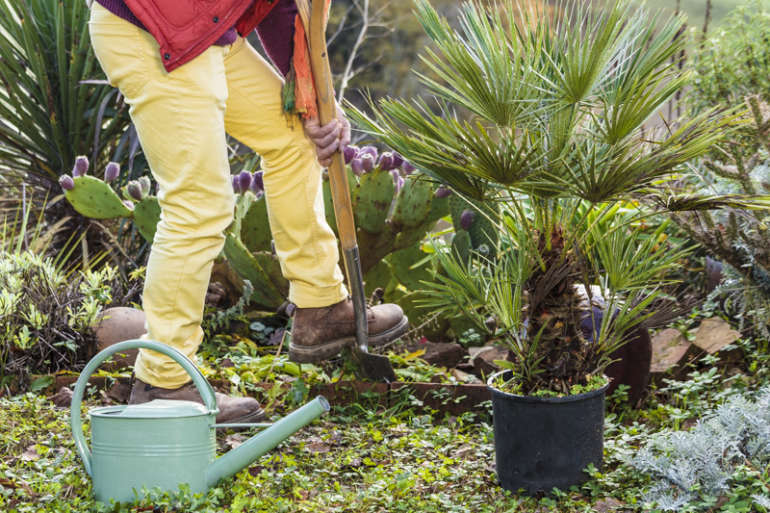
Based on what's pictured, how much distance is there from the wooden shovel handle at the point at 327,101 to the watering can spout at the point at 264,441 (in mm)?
820

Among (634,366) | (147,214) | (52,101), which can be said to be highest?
(52,101)

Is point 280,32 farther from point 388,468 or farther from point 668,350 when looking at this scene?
point 668,350

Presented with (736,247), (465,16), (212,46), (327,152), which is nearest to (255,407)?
(327,152)

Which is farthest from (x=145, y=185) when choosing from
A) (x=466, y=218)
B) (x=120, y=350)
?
(x=120, y=350)

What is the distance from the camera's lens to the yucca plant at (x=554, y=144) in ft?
6.82

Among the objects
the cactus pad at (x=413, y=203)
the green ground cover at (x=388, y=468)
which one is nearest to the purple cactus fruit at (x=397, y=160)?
the cactus pad at (x=413, y=203)

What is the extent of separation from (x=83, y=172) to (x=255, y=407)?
1.84 meters

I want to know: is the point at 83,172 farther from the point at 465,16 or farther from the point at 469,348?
the point at 465,16

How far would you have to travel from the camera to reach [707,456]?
2119 millimetres

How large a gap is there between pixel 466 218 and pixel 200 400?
176 centimetres

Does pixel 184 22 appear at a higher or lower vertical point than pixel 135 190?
higher

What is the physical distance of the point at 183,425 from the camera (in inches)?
79.4

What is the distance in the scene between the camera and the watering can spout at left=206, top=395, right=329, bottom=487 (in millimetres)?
Answer: 2049

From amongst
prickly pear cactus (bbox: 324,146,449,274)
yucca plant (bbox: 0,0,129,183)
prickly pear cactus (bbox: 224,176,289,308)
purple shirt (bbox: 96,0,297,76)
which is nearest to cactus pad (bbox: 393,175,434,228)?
prickly pear cactus (bbox: 324,146,449,274)
